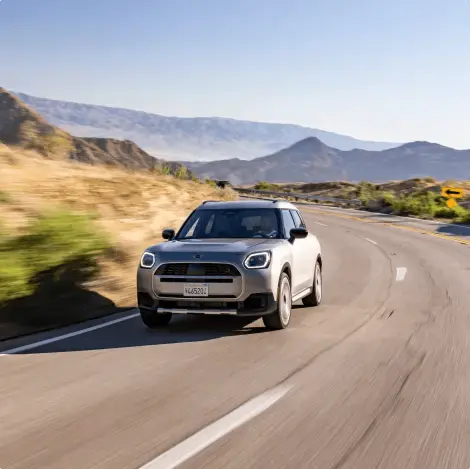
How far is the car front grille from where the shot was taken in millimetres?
8250

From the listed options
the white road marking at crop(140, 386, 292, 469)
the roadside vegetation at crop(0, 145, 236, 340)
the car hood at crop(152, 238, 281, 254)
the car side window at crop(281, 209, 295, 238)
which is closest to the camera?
the white road marking at crop(140, 386, 292, 469)

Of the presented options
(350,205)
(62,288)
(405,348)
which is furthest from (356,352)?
(350,205)

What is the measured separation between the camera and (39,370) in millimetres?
Result: 6500

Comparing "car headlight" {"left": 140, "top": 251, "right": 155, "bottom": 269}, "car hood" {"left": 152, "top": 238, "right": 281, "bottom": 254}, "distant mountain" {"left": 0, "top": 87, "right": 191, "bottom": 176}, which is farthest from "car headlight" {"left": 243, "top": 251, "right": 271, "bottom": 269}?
"distant mountain" {"left": 0, "top": 87, "right": 191, "bottom": 176}

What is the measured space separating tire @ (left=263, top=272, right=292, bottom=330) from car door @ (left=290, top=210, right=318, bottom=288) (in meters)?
0.93

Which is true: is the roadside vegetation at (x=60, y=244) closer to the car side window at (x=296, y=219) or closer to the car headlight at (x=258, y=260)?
the car headlight at (x=258, y=260)

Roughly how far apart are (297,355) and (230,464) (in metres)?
3.16

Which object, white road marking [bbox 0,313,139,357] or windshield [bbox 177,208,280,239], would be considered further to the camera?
windshield [bbox 177,208,280,239]

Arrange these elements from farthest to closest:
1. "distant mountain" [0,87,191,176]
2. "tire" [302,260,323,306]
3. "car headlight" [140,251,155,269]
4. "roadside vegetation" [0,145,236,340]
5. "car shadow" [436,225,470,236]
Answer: "distant mountain" [0,87,191,176]
"car shadow" [436,225,470,236]
"tire" [302,260,323,306]
"roadside vegetation" [0,145,236,340]
"car headlight" [140,251,155,269]

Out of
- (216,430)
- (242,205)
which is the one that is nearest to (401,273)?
(242,205)

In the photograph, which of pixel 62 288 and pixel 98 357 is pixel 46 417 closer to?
pixel 98 357

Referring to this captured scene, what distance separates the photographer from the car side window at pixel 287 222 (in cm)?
976

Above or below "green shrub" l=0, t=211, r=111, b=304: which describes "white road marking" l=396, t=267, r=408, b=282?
below

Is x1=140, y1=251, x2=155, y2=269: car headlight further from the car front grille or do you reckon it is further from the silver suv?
the car front grille
